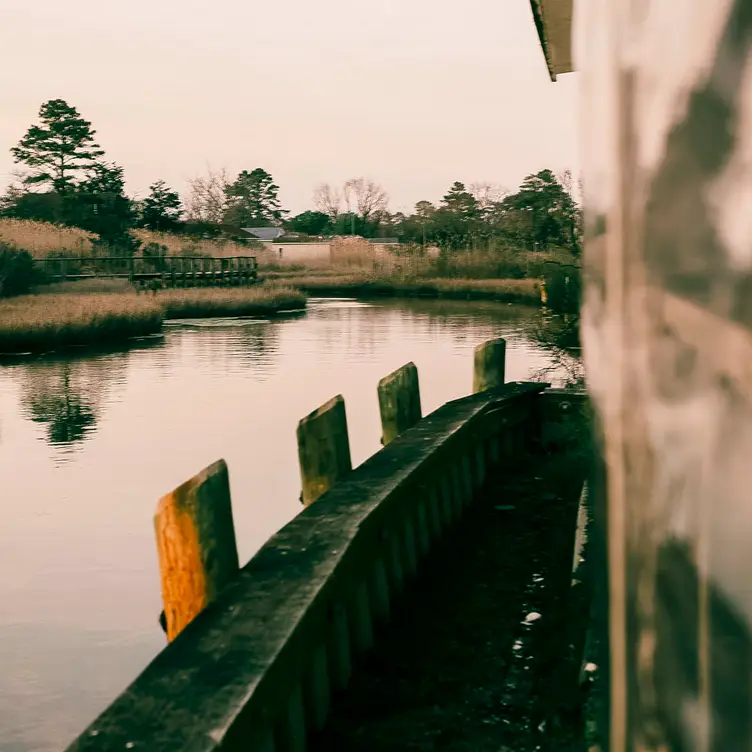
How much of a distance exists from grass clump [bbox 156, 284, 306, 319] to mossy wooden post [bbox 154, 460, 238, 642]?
21.8 m

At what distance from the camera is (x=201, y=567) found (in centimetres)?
258

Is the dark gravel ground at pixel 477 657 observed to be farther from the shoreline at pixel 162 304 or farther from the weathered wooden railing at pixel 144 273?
the weathered wooden railing at pixel 144 273

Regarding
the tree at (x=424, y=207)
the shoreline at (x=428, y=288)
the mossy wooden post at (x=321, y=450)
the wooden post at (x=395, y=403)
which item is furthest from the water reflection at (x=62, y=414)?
the tree at (x=424, y=207)

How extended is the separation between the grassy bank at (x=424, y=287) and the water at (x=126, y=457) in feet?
30.7

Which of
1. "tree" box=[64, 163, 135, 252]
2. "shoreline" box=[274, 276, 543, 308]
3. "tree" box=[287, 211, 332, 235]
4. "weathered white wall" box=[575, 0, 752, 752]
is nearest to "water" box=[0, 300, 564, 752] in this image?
"weathered white wall" box=[575, 0, 752, 752]

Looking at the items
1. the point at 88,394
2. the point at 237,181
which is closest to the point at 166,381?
the point at 88,394

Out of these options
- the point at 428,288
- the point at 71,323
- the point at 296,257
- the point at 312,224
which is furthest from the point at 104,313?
the point at 312,224

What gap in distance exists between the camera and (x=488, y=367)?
22.9ft

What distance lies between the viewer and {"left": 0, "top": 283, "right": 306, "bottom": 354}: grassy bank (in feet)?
57.4

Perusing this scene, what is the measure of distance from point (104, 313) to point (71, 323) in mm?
1175

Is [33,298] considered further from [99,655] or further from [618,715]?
[618,715]

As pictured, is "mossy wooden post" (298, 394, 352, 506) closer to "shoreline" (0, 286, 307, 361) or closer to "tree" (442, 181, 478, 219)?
"shoreline" (0, 286, 307, 361)

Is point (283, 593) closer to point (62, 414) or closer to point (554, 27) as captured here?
point (554, 27)

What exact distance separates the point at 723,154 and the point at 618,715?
0.28 metres
